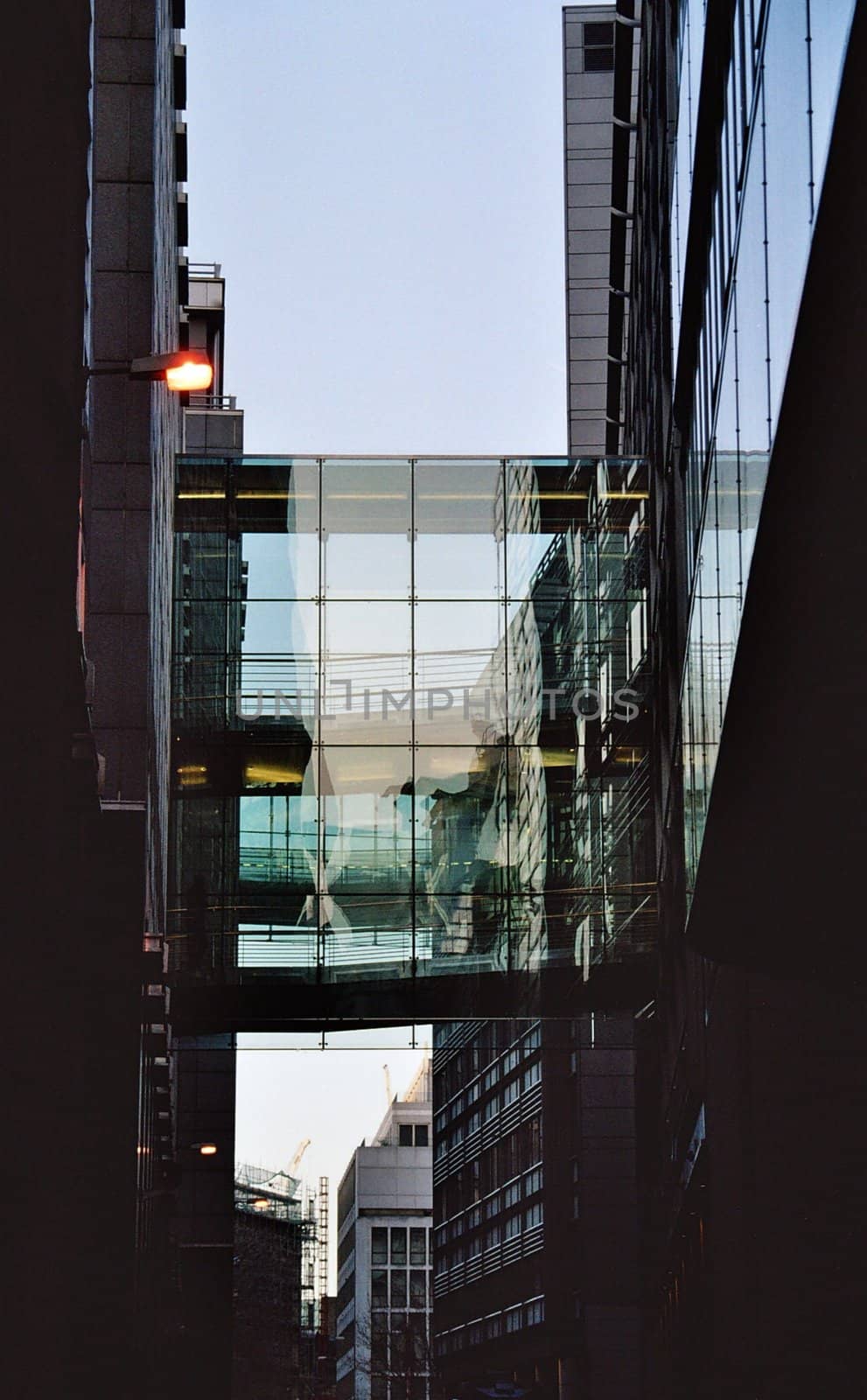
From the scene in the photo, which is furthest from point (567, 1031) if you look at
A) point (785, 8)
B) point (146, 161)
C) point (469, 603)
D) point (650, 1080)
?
point (785, 8)

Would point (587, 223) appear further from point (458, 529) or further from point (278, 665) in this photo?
point (278, 665)

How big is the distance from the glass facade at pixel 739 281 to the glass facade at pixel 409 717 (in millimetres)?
8927

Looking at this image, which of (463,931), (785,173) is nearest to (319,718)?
(463,931)

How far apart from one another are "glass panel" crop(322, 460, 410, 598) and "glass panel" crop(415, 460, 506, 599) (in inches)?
10.9

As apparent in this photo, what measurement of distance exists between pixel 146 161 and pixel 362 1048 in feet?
55.4

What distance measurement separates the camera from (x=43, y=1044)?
17141mm

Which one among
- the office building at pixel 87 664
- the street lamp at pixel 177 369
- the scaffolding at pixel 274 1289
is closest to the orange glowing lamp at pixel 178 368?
the street lamp at pixel 177 369

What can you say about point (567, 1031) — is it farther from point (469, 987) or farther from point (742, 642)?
point (742, 642)

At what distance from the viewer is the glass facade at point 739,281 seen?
11219 mm

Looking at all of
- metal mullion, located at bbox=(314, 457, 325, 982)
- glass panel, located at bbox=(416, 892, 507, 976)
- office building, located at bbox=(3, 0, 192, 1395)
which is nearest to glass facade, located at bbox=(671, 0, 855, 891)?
office building, located at bbox=(3, 0, 192, 1395)

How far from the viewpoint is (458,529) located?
127 feet

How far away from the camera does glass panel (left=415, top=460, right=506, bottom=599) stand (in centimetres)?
3831

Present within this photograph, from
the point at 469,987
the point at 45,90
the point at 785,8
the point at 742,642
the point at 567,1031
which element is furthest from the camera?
the point at 567,1031

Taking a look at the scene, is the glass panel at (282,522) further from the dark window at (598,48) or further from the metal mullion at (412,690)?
the dark window at (598,48)
